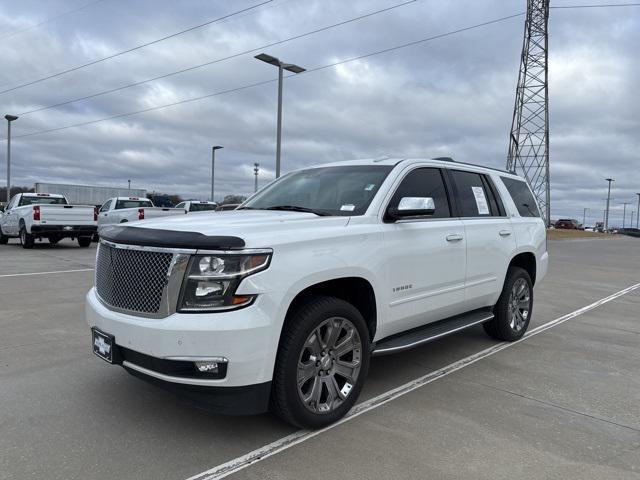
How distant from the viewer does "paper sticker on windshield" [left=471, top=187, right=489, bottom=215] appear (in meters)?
5.41

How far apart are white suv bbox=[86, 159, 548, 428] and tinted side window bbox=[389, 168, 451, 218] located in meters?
0.01

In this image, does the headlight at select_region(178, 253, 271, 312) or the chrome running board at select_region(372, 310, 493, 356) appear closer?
the headlight at select_region(178, 253, 271, 312)

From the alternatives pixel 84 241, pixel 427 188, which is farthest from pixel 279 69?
pixel 427 188

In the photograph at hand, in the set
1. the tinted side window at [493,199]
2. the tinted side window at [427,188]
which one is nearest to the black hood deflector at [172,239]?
the tinted side window at [427,188]

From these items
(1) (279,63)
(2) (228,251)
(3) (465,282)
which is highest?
(1) (279,63)

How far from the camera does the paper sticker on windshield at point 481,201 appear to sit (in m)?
5.41

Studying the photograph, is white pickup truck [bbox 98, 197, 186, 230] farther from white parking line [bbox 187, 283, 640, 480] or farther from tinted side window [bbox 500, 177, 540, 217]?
white parking line [bbox 187, 283, 640, 480]

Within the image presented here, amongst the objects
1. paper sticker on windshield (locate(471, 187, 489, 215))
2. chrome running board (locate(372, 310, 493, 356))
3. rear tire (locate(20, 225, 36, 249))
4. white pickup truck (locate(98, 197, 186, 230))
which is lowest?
rear tire (locate(20, 225, 36, 249))

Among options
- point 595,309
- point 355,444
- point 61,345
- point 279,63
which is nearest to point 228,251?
point 355,444

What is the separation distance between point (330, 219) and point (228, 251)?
970 mm

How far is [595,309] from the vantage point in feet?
27.6

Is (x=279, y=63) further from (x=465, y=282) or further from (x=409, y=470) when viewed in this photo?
(x=409, y=470)

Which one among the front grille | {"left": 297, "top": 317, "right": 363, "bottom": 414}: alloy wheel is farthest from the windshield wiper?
the front grille

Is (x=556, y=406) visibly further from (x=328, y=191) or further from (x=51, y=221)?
(x=51, y=221)
